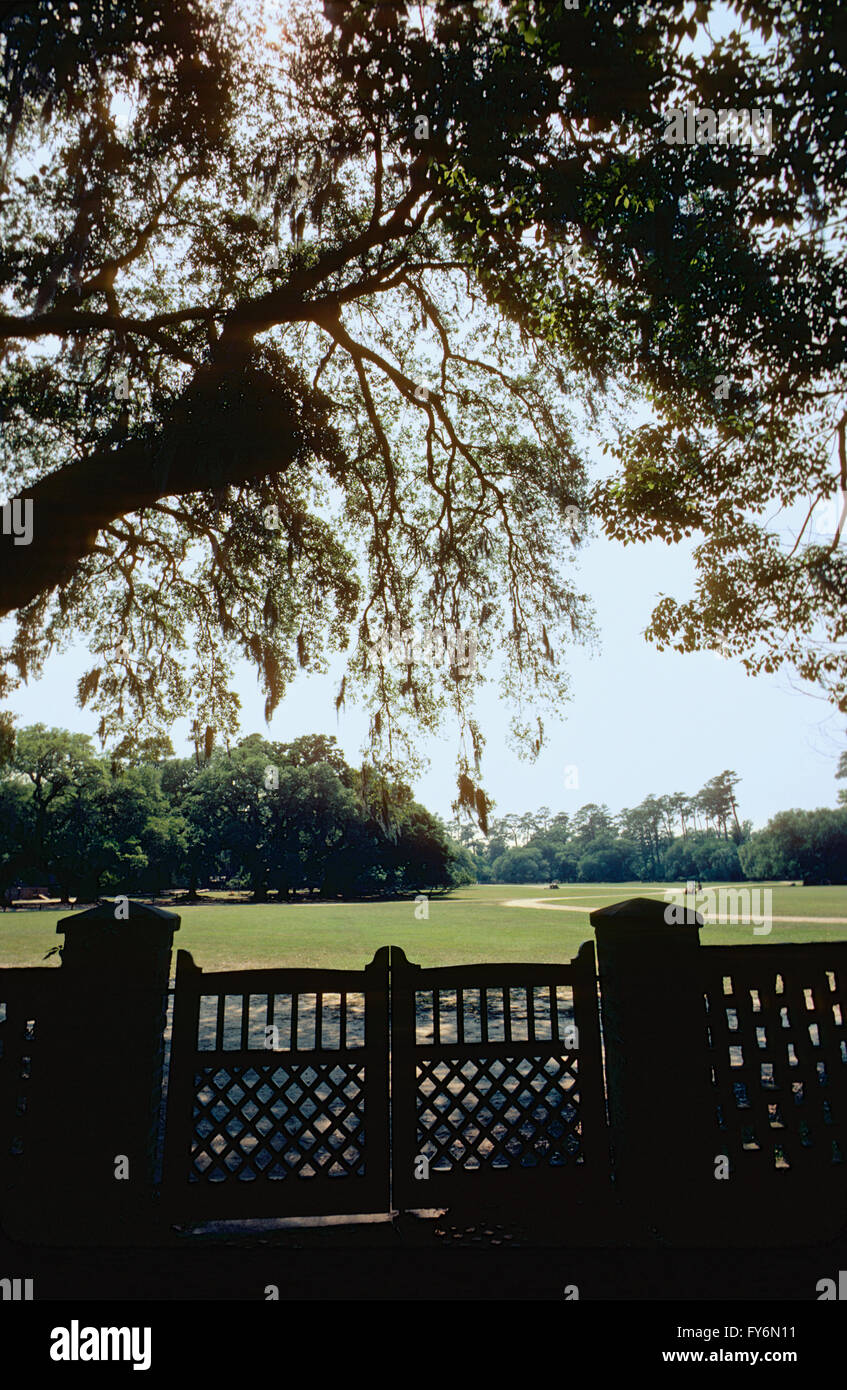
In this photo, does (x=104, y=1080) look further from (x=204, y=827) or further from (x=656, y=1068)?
(x=204, y=827)

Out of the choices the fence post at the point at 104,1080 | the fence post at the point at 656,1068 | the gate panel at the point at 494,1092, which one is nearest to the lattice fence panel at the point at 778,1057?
the fence post at the point at 656,1068

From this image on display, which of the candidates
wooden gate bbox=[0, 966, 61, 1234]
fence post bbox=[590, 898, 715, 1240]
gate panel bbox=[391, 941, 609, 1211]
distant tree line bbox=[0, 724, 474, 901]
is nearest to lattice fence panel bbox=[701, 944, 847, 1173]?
fence post bbox=[590, 898, 715, 1240]

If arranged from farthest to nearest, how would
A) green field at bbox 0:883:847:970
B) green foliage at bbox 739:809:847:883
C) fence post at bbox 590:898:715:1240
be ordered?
green foliage at bbox 739:809:847:883
green field at bbox 0:883:847:970
fence post at bbox 590:898:715:1240

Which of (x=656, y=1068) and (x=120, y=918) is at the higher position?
(x=120, y=918)

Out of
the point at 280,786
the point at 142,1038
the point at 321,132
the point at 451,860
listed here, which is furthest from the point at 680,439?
the point at 451,860

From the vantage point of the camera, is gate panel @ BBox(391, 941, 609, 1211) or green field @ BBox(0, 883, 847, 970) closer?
gate panel @ BBox(391, 941, 609, 1211)

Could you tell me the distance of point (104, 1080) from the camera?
142 inches

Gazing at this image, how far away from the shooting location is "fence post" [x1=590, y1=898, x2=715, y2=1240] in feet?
11.8

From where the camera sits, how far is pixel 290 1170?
12.0 ft

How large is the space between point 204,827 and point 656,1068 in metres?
58.2

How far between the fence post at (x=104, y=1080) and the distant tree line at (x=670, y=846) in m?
65.8

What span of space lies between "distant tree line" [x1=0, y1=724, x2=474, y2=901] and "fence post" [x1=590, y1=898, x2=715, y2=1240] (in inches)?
1374

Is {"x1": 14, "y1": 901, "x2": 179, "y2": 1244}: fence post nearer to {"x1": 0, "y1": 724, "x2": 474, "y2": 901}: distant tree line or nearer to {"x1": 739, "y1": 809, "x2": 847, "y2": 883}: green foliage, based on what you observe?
{"x1": 0, "y1": 724, "x2": 474, "y2": 901}: distant tree line

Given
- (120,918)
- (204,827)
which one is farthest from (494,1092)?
(204,827)
